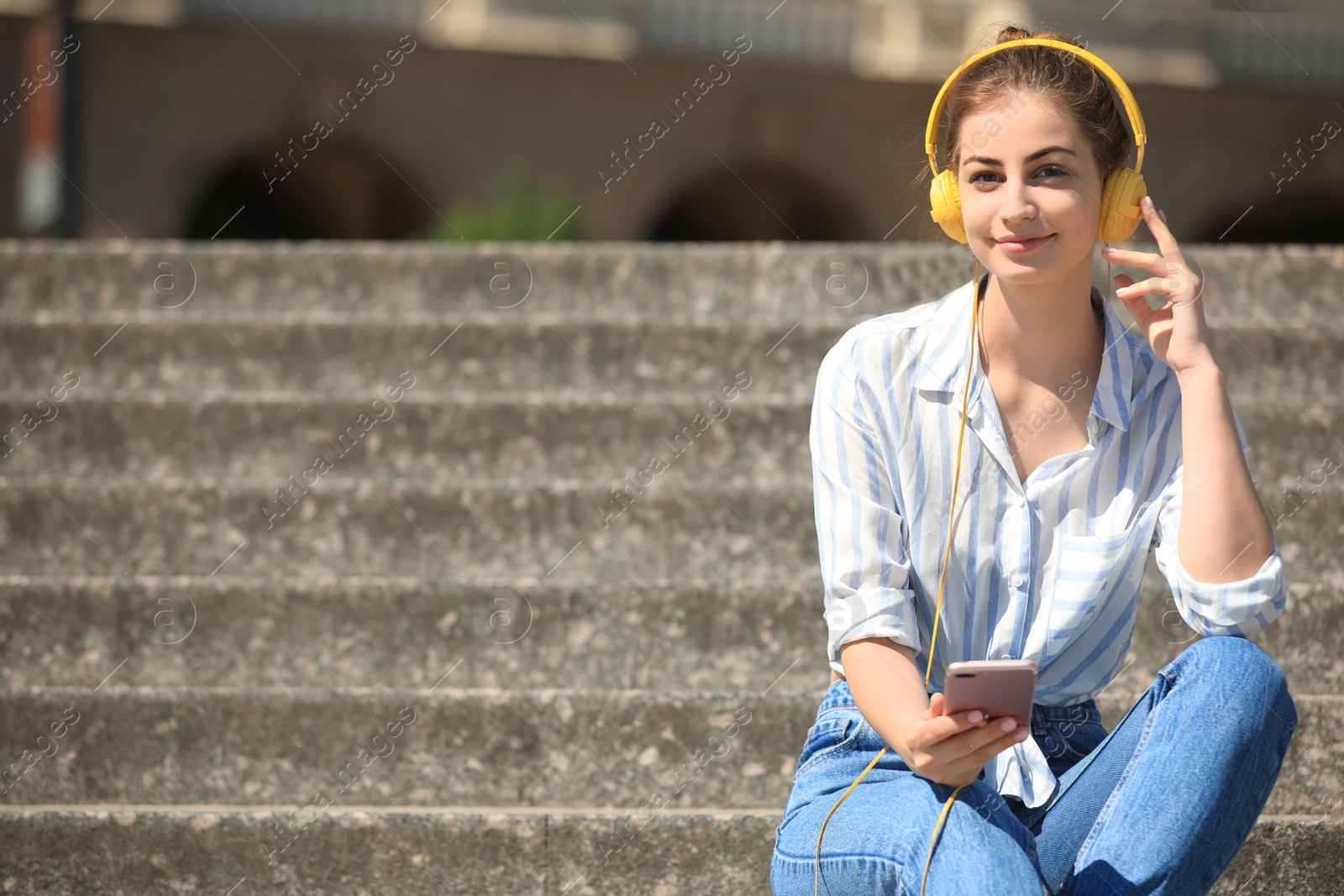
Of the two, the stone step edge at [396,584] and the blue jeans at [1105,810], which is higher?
the blue jeans at [1105,810]

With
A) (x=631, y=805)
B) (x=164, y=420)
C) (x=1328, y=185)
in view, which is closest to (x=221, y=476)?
(x=164, y=420)

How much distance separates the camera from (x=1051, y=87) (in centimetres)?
178

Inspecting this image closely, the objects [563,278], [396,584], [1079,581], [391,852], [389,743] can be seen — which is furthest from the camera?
[563,278]

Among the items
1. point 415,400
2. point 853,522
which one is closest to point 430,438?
point 415,400

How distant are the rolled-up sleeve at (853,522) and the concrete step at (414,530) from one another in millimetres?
1329

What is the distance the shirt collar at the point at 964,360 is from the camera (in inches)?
72.7

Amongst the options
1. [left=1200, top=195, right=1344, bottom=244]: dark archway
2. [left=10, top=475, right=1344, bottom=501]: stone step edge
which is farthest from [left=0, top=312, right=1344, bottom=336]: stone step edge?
[left=1200, top=195, right=1344, bottom=244]: dark archway

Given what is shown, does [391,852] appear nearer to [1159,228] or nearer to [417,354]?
[1159,228]

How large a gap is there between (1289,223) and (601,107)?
6765 millimetres

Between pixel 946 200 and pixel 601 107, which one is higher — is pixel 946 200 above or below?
above

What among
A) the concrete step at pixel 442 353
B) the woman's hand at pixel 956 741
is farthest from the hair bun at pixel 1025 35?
the concrete step at pixel 442 353

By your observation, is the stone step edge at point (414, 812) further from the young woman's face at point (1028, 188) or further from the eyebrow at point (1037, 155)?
the eyebrow at point (1037, 155)

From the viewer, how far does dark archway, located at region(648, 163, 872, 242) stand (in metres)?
11.7

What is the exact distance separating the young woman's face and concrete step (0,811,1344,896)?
109 centimetres
